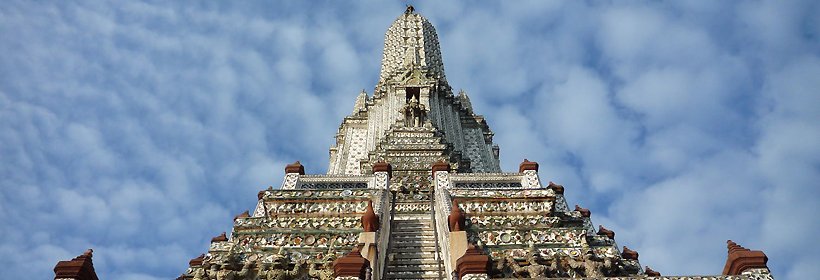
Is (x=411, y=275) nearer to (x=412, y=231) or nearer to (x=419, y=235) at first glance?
(x=419, y=235)

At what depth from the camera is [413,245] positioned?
11625 millimetres

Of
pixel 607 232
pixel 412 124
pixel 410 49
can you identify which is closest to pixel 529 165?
pixel 607 232

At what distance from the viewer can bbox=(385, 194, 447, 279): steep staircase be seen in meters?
10.5

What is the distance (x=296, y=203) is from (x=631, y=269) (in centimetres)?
603

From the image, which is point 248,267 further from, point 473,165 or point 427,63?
point 427,63

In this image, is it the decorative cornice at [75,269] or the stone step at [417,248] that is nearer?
the decorative cornice at [75,269]

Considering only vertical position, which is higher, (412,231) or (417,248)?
(412,231)

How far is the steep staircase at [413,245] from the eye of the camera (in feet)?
34.6

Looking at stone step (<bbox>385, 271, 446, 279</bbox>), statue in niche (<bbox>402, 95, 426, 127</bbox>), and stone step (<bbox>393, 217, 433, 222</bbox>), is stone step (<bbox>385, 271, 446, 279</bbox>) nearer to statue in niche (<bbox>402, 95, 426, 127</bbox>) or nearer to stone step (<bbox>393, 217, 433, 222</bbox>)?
stone step (<bbox>393, 217, 433, 222</bbox>)

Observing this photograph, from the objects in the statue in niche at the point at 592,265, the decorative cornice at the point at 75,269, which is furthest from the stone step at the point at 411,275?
the decorative cornice at the point at 75,269

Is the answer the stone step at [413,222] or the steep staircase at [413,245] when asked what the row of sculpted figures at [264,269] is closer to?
the steep staircase at [413,245]

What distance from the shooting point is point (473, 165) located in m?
23.3

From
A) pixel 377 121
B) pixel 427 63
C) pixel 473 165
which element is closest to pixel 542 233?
pixel 473 165

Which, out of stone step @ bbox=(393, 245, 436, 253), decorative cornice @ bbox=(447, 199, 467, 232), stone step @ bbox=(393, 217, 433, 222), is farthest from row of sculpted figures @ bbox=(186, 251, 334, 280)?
stone step @ bbox=(393, 217, 433, 222)
